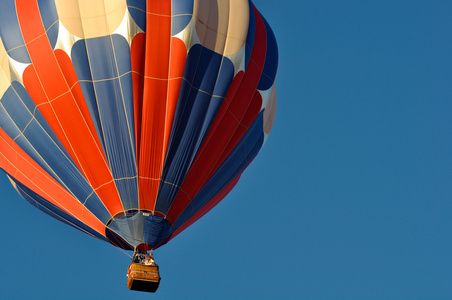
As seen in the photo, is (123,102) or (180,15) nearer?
(123,102)

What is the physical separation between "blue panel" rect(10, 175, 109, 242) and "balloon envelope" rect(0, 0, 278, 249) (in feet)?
0.57

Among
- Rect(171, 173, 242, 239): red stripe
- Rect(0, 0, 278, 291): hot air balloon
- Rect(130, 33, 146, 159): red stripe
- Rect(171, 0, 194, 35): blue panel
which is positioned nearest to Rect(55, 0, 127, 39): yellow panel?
Rect(0, 0, 278, 291): hot air balloon

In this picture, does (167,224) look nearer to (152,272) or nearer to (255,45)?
(152,272)

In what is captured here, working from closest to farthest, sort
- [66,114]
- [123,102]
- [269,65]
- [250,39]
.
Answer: [123,102] < [66,114] < [250,39] < [269,65]

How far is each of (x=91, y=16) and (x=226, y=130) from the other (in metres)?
2.99

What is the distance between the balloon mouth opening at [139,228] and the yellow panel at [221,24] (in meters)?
3.04

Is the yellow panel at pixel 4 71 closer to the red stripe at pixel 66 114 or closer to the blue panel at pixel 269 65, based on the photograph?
the red stripe at pixel 66 114

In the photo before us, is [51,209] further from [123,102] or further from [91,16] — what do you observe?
[91,16]

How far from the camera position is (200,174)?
17594 millimetres

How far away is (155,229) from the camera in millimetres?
17156

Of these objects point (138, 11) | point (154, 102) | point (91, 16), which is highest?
point (138, 11)

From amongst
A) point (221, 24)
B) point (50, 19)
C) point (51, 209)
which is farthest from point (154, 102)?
point (51, 209)

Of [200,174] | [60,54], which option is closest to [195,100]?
[200,174]

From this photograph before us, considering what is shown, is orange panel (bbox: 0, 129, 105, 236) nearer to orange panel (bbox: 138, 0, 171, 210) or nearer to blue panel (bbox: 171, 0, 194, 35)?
orange panel (bbox: 138, 0, 171, 210)
